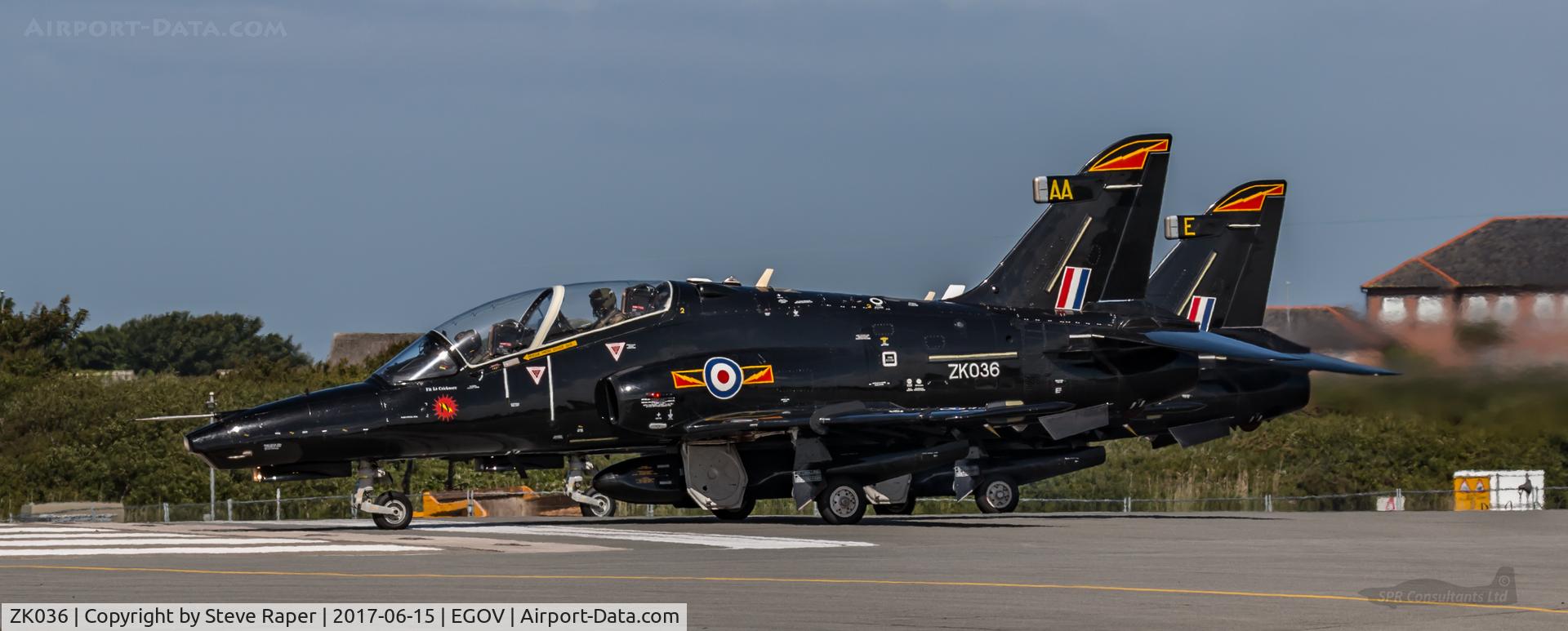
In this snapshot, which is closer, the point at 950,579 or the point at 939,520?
the point at 950,579

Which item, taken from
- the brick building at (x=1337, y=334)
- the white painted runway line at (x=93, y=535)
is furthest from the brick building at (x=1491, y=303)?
the white painted runway line at (x=93, y=535)

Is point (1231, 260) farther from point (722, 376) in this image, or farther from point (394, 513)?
point (394, 513)

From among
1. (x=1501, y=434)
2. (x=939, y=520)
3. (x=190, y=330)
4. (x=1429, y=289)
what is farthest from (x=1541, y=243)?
(x=190, y=330)

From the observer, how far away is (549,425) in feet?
76.4

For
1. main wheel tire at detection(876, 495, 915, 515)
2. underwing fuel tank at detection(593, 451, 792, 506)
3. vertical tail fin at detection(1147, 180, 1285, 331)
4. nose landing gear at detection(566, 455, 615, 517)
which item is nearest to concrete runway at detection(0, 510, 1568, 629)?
underwing fuel tank at detection(593, 451, 792, 506)

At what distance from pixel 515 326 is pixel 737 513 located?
4468mm

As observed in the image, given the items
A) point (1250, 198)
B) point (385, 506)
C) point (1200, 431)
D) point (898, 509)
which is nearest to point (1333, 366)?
point (1200, 431)

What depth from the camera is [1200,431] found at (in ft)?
95.7

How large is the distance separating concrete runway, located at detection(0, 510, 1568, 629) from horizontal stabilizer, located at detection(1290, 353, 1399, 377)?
2.03 meters

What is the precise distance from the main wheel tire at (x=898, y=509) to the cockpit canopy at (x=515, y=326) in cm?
602

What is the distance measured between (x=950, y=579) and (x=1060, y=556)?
3.26 metres

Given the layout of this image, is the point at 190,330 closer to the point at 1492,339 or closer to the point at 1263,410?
the point at 1263,410

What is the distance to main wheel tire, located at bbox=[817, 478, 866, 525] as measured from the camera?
2386cm

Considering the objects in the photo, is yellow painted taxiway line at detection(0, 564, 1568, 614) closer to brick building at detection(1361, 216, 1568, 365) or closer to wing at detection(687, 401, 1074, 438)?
wing at detection(687, 401, 1074, 438)
